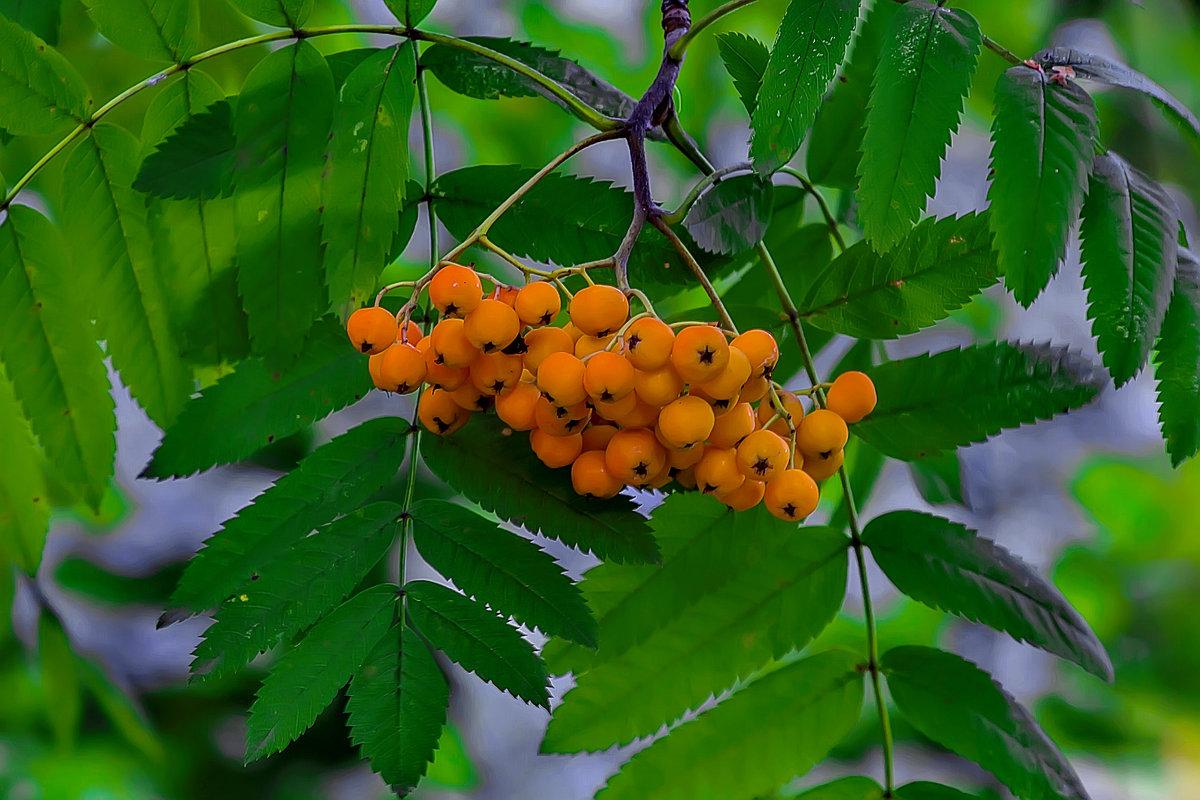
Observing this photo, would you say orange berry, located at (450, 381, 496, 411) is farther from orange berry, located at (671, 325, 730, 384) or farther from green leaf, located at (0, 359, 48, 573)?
green leaf, located at (0, 359, 48, 573)

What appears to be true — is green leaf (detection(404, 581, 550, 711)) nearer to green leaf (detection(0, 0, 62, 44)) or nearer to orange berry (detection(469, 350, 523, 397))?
orange berry (detection(469, 350, 523, 397))

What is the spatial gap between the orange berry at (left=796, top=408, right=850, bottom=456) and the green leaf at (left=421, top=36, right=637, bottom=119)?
1.15 feet

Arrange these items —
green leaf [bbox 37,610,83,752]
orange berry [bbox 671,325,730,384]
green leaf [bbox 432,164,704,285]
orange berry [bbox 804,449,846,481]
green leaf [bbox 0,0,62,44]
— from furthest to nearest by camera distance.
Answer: green leaf [bbox 37,610,83,752], green leaf [bbox 0,0,62,44], green leaf [bbox 432,164,704,285], orange berry [bbox 804,449,846,481], orange berry [bbox 671,325,730,384]

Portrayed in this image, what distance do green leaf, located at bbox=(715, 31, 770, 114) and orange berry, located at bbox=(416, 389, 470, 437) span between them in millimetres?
351

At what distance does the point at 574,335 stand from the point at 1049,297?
1997 millimetres

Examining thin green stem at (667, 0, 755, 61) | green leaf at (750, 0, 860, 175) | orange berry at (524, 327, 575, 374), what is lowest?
orange berry at (524, 327, 575, 374)

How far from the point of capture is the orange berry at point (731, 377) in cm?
52

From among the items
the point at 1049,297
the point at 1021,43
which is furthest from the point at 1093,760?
the point at 1021,43

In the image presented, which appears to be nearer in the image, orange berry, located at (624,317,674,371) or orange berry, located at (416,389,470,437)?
orange berry, located at (624,317,674,371)

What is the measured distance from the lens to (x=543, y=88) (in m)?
0.74

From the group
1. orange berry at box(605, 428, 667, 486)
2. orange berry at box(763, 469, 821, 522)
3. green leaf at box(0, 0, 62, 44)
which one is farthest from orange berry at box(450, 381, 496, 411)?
green leaf at box(0, 0, 62, 44)

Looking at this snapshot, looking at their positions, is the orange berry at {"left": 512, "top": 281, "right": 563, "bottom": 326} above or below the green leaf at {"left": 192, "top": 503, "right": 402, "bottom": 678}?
above

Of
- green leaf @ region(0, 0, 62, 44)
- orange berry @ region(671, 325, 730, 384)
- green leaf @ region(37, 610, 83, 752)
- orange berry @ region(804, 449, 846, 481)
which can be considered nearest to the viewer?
orange berry @ region(671, 325, 730, 384)

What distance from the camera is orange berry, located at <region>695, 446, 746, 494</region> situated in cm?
55
